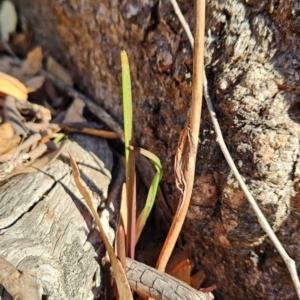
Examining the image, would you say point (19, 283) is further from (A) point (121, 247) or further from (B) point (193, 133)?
(B) point (193, 133)

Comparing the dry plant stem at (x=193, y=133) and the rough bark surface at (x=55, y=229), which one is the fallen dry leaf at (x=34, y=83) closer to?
the rough bark surface at (x=55, y=229)

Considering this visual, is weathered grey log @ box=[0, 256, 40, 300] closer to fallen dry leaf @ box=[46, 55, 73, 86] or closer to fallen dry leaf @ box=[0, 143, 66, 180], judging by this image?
fallen dry leaf @ box=[0, 143, 66, 180]

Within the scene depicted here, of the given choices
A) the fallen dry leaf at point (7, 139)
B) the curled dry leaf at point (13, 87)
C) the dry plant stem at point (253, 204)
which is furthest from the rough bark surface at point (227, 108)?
the fallen dry leaf at point (7, 139)

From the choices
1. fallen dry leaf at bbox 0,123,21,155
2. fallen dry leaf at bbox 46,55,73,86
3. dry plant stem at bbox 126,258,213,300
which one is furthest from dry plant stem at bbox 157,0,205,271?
fallen dry leaf at bbox 46,55,73,86

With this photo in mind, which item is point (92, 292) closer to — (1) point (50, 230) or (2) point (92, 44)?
(1) point (50, 230)

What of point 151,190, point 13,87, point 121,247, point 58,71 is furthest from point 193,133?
point 58,71

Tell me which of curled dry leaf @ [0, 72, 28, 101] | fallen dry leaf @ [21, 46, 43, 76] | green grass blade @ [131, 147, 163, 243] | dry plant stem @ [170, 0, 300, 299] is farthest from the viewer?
fallen dry leaf @ [21, 46, 43, 76]
